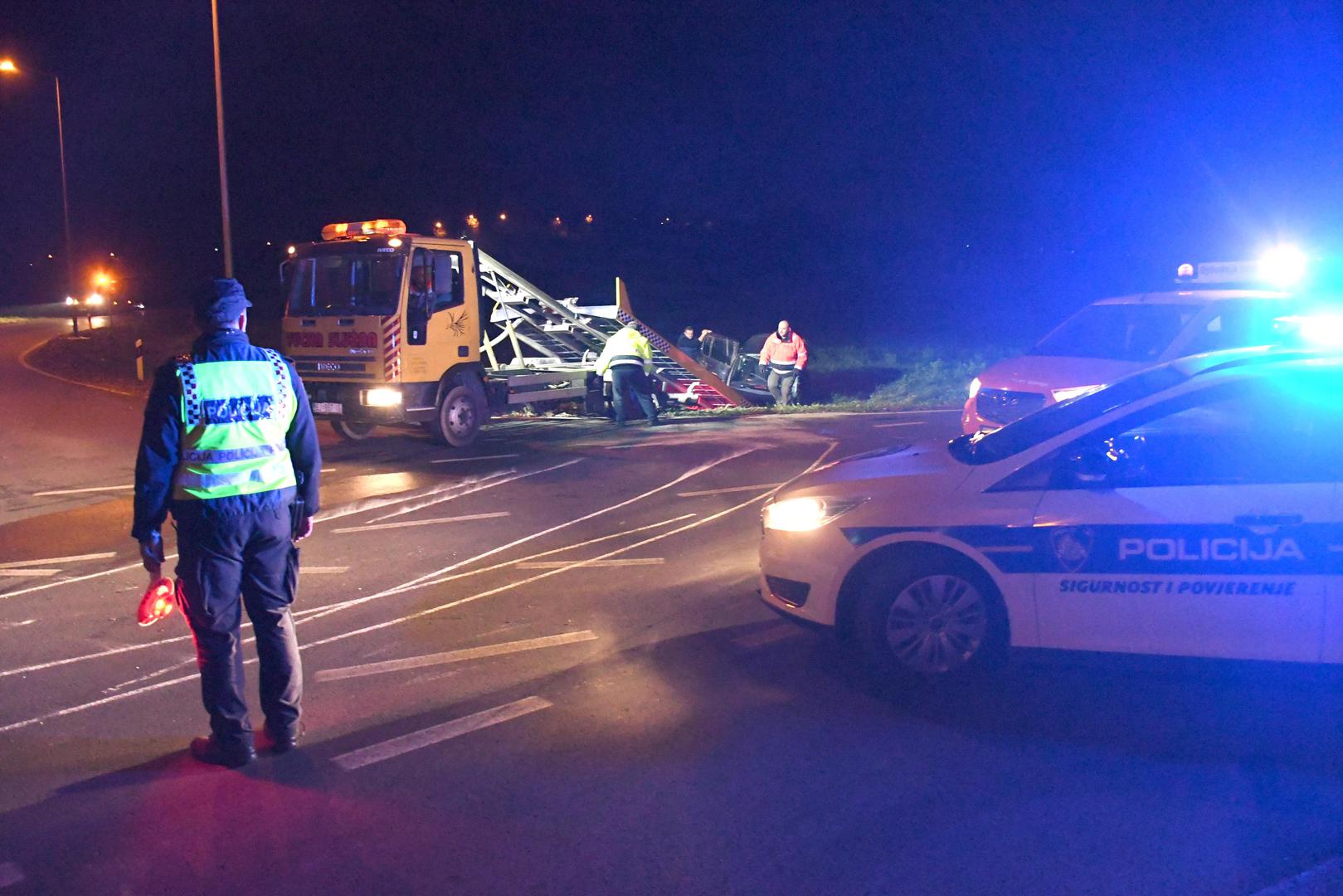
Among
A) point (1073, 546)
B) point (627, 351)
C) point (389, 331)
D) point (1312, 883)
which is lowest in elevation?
point (1312, 883)

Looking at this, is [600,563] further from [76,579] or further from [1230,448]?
[1230,448]

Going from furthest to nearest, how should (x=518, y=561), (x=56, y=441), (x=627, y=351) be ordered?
(x=627, y=351)
(x=56, y=441)
(x=518, y=561)

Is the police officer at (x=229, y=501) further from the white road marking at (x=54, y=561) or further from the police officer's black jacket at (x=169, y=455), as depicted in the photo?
the white road marking at (x=54, y=561)

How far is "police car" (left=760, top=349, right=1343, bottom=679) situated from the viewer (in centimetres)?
498

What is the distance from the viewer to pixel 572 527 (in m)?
9.62

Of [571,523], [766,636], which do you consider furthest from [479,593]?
[571,523]

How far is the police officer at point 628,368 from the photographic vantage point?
54.4ft

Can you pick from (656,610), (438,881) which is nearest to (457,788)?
(438,881)

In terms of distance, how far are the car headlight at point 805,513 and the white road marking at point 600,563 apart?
231 centimetres

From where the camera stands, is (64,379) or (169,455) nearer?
(169,455)

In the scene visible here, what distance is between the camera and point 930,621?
5.52 m

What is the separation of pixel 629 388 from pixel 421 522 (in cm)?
734

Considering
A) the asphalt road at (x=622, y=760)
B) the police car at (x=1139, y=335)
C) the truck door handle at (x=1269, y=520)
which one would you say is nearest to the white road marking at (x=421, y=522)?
the asphalt road at (x=622, y=760)


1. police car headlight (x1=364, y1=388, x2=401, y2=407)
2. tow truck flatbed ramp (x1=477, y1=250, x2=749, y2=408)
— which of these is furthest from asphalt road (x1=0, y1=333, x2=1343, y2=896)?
tow truck flatbed ramp (x1=477, y1=250, x2=749, y2=408)
